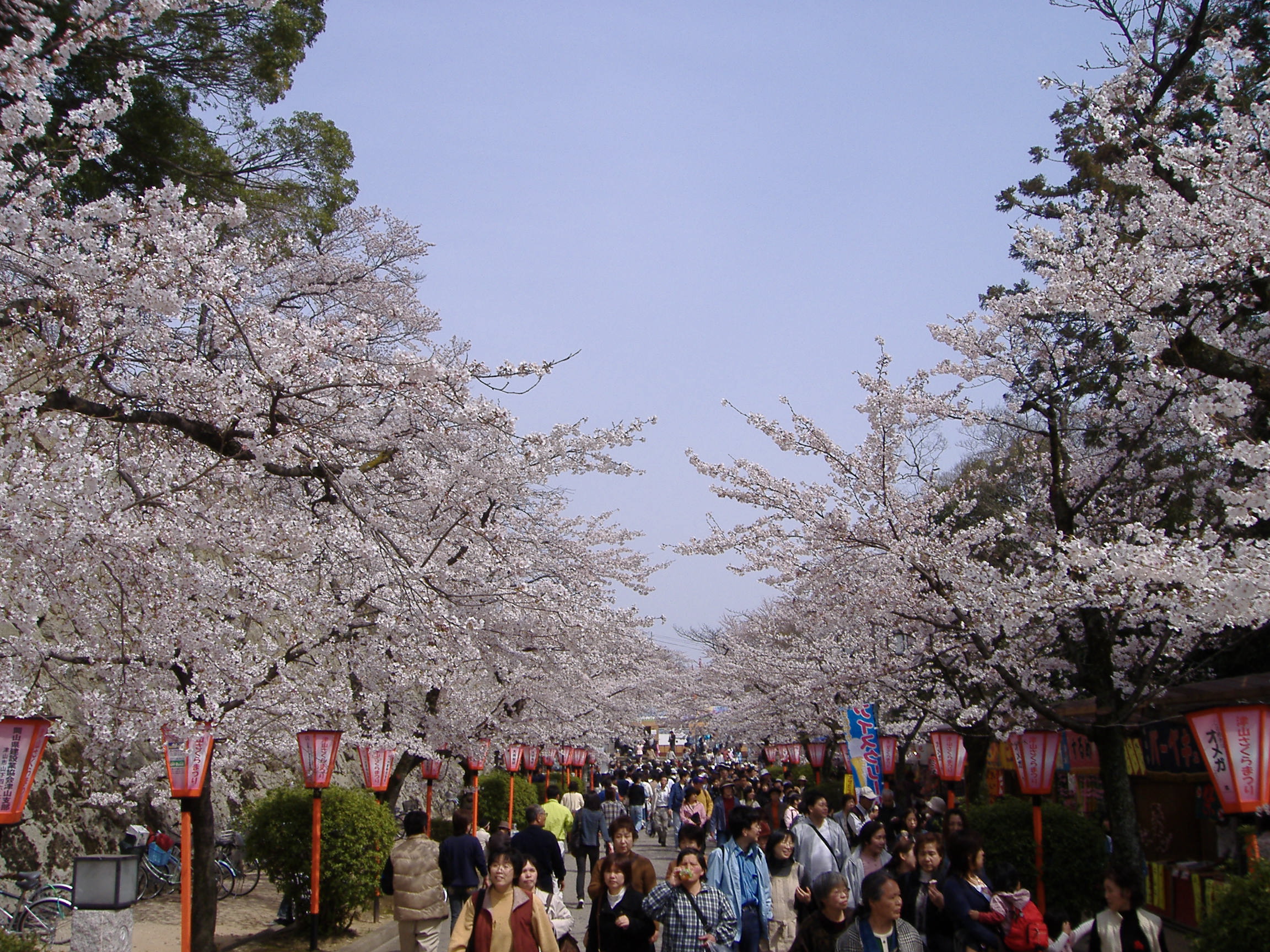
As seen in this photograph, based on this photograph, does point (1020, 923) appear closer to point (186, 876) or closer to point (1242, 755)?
point (1242, 755)

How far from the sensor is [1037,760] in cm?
1026

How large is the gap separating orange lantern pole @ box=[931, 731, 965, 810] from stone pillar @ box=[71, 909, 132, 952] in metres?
10.1

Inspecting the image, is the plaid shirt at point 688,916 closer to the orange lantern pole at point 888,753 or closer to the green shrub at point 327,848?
the green shrub at point 327,848

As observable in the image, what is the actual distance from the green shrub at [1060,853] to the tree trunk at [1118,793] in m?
0.27

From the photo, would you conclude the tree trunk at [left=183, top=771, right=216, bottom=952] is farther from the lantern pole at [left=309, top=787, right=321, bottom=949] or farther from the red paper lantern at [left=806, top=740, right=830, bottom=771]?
the red paper lantern at [left=806, top=740, right=830, bottom=771]

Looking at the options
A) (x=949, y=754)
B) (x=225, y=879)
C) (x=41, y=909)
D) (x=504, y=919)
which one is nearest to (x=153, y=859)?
(x=225, y=879)

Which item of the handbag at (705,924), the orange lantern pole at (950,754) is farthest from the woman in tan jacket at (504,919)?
the orange lantern pole at (950,754)

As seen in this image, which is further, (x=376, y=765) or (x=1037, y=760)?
(x=376, y=765)

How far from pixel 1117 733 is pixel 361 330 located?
816 centimetres

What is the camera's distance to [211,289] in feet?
23.2

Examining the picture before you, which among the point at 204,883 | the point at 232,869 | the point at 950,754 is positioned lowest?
the point at 232,869

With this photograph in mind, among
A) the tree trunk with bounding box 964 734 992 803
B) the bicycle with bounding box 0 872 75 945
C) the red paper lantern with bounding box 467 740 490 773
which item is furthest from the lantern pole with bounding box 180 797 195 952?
the tree trunk with bounding box 964 734 992 803

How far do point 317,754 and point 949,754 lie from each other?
8.52 m

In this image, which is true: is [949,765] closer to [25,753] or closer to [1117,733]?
[1117,733]
